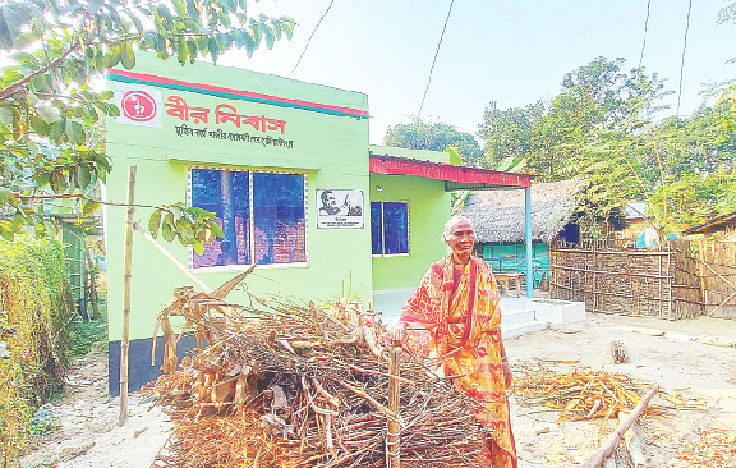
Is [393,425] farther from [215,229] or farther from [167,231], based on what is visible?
[167,231]

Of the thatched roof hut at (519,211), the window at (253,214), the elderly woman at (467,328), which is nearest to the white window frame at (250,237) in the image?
the window at (253,214)

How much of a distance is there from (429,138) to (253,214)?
32.9 meters

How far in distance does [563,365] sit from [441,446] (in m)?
6.11

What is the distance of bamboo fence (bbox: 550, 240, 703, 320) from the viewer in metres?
11.1

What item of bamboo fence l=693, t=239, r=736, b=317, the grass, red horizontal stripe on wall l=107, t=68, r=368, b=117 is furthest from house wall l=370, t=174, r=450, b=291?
bamboo fence l=693, t=239, r=736, b=317

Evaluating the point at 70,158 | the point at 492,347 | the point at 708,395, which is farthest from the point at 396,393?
the point at 708,395

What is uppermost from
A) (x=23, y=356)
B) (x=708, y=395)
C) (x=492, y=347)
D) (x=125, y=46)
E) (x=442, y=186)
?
(x=442, y=186)

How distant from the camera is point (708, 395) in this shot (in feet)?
19.3

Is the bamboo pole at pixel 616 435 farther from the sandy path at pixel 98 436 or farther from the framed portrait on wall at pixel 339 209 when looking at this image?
the framed portrait on wall at pixel 339 209

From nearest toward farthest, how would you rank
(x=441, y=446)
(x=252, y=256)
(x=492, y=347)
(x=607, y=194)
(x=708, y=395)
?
(x=441, y=446) < (x=492, y=347) < (x=708, y=395) < (x=252, y=256) < (x=607, y=194)

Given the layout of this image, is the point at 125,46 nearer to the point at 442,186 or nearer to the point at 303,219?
the point at 303,219

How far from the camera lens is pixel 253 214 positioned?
274 inches

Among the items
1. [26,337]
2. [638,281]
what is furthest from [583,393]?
[638,281]

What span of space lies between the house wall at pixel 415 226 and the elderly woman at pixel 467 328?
744cm
